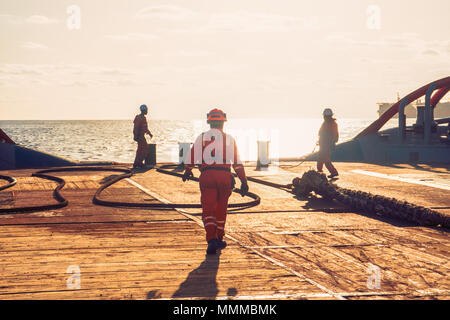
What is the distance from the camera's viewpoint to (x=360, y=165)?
20703mm

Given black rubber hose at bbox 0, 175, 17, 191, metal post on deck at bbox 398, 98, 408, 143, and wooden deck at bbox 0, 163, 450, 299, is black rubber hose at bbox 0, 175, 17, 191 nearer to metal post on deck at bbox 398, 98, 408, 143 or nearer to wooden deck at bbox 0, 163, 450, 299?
wooden deck at bbox 0, 163, 450, 299

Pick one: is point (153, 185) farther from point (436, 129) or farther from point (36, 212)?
point (436, 129)

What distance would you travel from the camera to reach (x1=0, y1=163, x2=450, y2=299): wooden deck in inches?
207

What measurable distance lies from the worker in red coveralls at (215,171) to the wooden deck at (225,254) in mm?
357

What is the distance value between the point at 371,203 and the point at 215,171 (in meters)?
4.05

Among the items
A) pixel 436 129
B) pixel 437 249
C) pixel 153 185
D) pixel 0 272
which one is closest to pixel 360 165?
pixel 436 129

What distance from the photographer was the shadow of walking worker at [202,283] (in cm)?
511

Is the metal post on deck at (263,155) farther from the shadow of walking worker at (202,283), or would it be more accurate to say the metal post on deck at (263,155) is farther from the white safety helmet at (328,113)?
the shadow of walking worker at (202,283)

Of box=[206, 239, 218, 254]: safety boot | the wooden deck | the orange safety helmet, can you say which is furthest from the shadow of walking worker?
the orange safety helmet

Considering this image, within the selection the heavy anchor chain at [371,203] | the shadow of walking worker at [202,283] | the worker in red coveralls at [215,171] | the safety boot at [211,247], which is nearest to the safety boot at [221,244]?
the worker in red coveralls at [215,171]

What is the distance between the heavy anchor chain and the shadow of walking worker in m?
4.14

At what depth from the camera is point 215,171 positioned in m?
7.14

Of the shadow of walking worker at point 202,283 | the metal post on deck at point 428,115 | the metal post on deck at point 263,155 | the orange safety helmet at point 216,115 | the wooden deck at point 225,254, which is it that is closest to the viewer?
the shadow of walking worker at point 202,283
